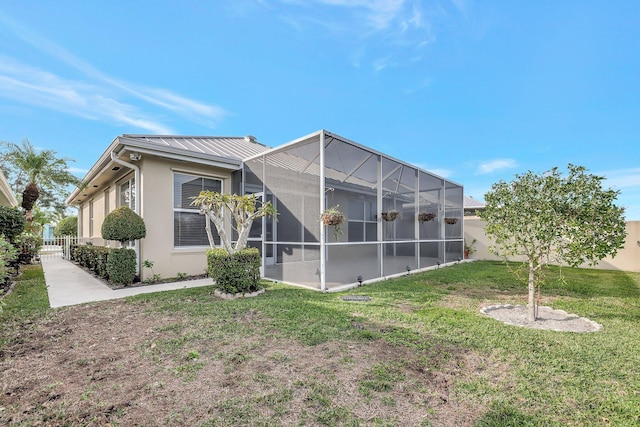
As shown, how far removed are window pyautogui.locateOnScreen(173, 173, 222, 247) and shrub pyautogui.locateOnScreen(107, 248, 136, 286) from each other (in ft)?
3.23

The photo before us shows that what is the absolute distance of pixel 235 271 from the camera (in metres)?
5.16

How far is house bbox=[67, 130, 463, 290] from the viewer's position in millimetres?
5957

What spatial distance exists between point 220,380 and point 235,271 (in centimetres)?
296

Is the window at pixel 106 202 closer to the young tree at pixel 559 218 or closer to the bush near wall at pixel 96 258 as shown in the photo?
the bush near wall at pixel 96 258

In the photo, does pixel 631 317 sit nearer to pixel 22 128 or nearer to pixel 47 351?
pixel 47 351

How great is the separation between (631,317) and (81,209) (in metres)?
20.7

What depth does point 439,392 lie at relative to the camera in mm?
2150

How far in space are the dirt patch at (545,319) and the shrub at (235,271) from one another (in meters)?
4.00

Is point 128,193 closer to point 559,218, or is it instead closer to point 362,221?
point 362,221

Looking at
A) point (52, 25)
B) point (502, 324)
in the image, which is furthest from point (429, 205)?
point (52, 25)

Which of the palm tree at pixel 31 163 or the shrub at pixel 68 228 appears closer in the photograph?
the palm tree at pixel 31 163

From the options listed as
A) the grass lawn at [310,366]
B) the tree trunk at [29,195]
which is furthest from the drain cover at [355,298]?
the tree trunk at [29,195]

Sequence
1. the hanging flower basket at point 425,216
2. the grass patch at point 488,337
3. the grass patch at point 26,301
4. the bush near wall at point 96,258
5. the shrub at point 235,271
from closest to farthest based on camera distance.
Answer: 1. the grass patch at point 488,337
2. the grass patch at point 26,301
3. the shrub at point 235,271
4. the bush near wall at point 96,258
5. the hanging flower basket at point 425,216

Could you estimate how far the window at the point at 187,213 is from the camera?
→ 23.0 feet
